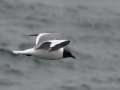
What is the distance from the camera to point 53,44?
12172 millimetres

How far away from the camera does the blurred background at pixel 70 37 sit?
43.6 ft

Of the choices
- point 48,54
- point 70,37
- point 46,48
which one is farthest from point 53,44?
point 70,37

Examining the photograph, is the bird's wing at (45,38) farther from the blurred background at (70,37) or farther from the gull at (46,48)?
the blurred background at (70,37)

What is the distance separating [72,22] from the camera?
18.0m

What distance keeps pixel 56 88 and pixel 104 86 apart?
45.6 inches

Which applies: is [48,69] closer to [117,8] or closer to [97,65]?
[97,65]

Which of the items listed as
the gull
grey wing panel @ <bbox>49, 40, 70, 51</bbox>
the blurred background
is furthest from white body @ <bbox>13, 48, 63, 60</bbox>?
the blurred background

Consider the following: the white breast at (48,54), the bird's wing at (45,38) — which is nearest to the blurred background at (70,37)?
the white breast at (48,54)

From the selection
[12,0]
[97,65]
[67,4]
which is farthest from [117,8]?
[97,65]

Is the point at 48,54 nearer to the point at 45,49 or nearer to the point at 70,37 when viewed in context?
the point at 45,49

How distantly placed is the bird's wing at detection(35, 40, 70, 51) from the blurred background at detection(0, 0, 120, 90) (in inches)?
29.3

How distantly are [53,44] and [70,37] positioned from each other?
14.6ft

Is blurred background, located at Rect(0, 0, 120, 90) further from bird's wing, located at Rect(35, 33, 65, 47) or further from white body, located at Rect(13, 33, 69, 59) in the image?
bird's wing, located at Rect(35, 33, 65, 47)

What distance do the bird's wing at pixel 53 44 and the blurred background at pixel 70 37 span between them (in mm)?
744
